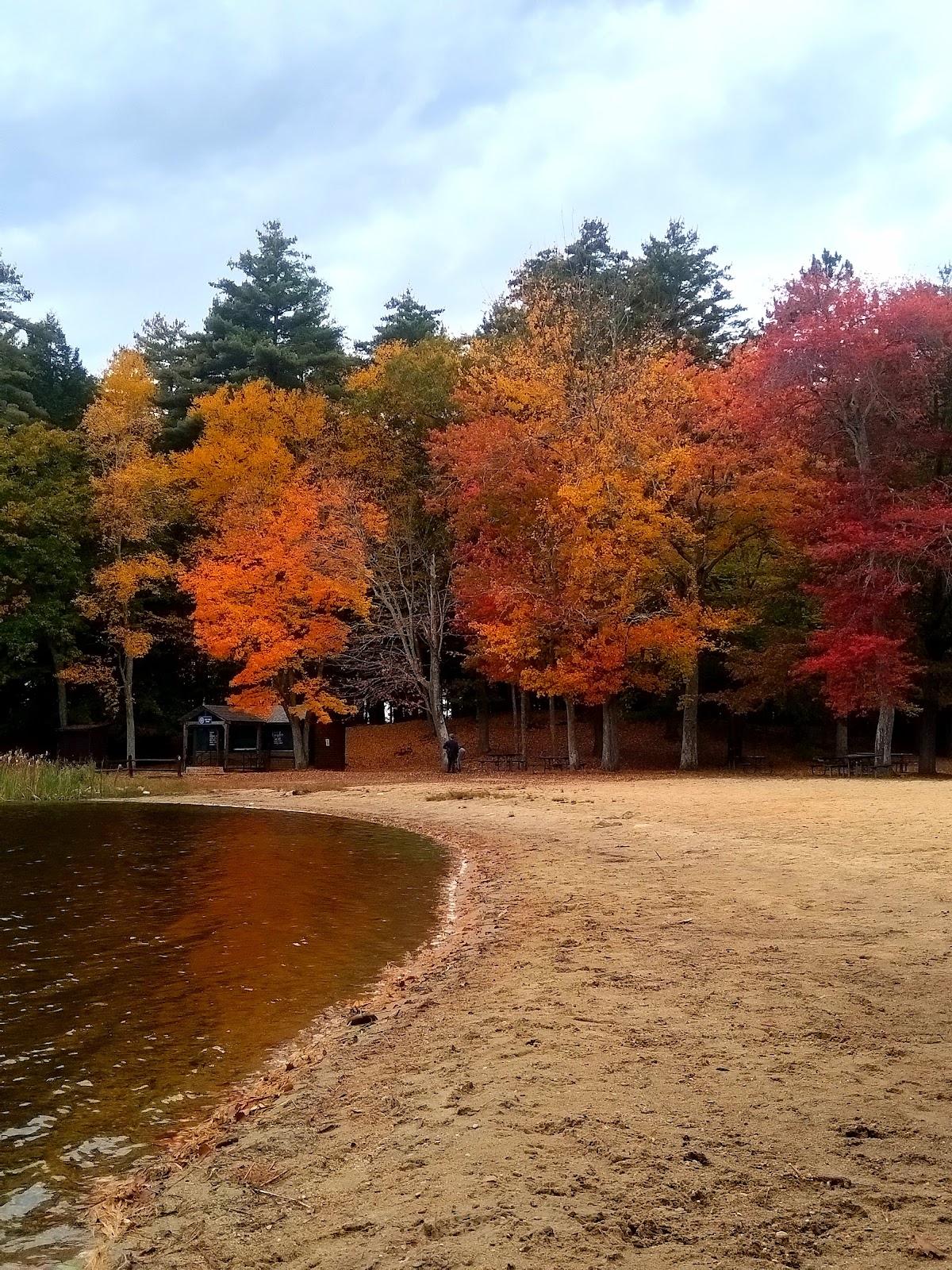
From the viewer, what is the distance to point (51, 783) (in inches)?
976

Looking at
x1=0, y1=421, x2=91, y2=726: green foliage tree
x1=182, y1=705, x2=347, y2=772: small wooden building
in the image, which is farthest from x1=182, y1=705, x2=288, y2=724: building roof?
x1=0, y1=421, x2=91, y2=726: green foliage tree

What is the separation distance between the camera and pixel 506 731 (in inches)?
1711

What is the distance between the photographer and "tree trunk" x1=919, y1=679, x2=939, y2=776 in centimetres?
2561

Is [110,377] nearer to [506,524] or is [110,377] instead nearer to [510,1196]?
[506,524]

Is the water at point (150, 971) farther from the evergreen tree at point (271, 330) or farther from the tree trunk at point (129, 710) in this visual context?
the evergreen tree at point (271, 330)

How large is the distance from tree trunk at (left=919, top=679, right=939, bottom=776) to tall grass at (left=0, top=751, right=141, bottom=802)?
836 inches

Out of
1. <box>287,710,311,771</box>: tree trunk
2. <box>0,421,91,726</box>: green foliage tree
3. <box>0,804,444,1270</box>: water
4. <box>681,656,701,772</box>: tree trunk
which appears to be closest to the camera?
<box>0,804,444,1270</box>: water

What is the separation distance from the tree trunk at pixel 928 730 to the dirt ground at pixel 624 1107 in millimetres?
17876

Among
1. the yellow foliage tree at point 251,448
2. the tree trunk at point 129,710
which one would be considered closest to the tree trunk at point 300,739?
the tree trunk at point 129,710

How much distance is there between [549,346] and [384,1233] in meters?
28.8

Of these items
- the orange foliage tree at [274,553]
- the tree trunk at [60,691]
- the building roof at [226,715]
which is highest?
the orange foliage tree at [274,553]

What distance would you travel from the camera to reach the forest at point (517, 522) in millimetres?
24047

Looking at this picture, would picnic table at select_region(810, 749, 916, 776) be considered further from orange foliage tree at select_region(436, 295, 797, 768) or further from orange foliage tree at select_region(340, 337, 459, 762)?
orange foliage tree at select_region(340, 337, 459, 762)

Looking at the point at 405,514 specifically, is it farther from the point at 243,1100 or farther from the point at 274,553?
the point at 243,1100
